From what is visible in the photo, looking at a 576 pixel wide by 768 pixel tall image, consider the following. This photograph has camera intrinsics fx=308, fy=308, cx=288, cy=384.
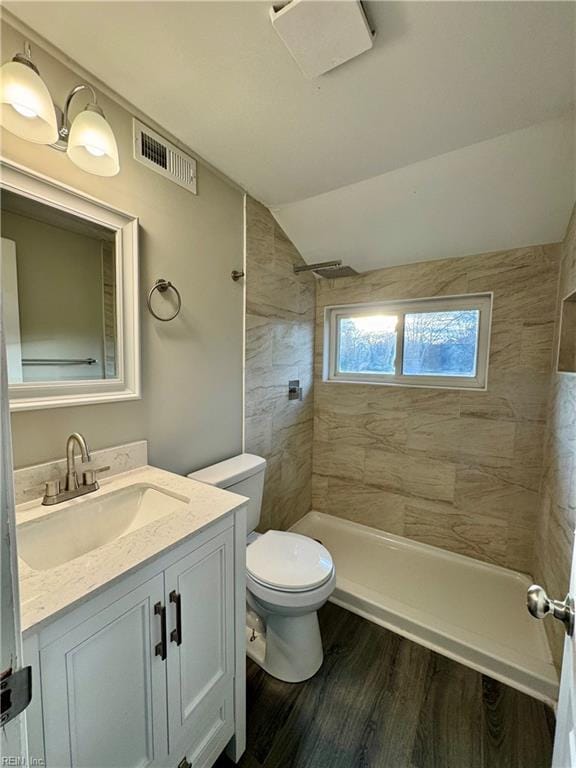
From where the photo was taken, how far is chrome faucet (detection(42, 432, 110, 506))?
3.12 ft

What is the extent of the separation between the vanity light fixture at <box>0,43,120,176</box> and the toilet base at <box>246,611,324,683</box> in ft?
6.03

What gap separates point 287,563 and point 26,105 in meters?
1.77

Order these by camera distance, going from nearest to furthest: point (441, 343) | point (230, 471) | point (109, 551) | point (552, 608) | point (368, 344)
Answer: point (552, 608)
point (109, 551)
point (230, 471)
point (441, 343)
point (368, 344)

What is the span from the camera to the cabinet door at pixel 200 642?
804 millimetres

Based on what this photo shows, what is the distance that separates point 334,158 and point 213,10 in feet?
2.35

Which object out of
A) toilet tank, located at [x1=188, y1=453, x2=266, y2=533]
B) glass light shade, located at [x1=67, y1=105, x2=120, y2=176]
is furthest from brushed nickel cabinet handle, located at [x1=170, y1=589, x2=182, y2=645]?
glass light shade, located at [x1=67, y1=105, x2=120, y2=176]

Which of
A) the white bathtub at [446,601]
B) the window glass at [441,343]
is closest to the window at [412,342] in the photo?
the window glass at [441,343]

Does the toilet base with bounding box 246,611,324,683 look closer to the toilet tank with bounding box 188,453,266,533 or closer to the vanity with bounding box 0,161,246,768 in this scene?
the vanity with bounding box 0,161,246,768

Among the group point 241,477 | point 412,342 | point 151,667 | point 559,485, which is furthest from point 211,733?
point 412,342

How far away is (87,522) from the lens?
984mm

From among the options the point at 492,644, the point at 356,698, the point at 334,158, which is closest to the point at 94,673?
the point at 356,698

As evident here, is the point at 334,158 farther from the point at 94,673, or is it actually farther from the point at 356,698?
the point at 356,698

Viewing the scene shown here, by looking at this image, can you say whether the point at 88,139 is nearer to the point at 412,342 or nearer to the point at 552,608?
the point at 552,608

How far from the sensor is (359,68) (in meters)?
1.00
